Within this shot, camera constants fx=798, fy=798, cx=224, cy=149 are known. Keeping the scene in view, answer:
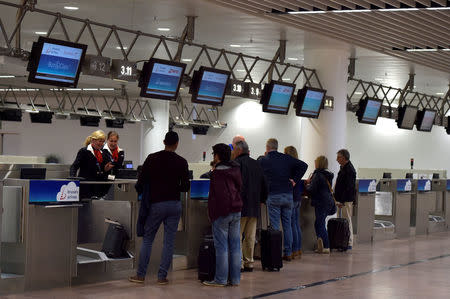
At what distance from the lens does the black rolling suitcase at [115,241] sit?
8.82m

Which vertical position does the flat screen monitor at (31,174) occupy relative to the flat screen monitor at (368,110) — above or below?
below

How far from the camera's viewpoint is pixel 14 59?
33.4 ft

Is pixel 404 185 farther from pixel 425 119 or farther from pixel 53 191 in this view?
pixel 53 191

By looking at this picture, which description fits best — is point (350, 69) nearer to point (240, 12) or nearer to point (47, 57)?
point (240, 12)

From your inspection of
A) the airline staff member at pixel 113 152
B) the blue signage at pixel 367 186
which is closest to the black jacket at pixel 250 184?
the airline staff member at pixel 113 152

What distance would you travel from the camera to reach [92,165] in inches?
415

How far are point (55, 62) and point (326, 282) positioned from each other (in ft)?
13.9

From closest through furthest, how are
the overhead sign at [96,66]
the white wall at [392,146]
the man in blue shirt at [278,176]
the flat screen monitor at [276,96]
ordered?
the man in blue shirt at [278,176]
the overhead sign at [96,66]
the flat screen monitor at [276,96]
the white wall at [392,146]

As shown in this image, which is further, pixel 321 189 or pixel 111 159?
pixel 321 189

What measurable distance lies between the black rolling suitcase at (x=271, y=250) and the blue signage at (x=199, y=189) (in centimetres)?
89

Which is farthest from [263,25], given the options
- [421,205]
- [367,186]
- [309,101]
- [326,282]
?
[421,205]

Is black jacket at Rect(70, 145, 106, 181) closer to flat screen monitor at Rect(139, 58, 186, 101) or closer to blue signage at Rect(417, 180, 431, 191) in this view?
flat screen monitor at Rect(139, 58, 186, 101)

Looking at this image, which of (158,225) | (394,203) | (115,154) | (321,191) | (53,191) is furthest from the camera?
(394,203)

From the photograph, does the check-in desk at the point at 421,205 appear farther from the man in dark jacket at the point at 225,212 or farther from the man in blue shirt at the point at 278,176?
the man in dark jacket at the point at 225,212
